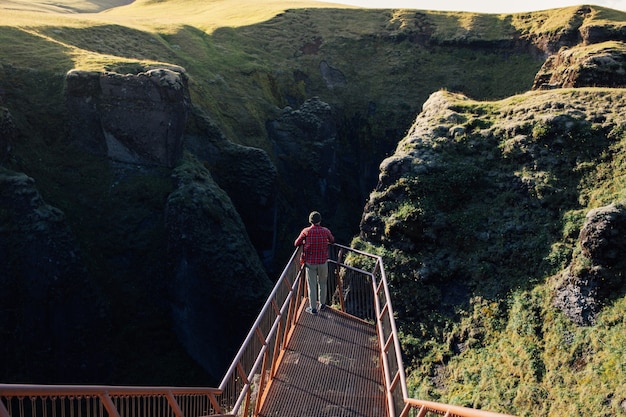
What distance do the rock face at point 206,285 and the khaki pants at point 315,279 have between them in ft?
40.9

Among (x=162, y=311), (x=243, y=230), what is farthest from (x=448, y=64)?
(x=162, y=311)

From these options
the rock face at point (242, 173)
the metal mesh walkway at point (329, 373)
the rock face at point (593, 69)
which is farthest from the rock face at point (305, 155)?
the metal mesh walkway at point (329, 373)

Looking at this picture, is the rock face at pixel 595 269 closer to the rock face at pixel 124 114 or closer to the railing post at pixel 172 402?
the railing post at pixel 172 402

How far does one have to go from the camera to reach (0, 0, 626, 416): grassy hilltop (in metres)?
14.5

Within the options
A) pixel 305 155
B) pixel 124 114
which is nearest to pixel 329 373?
pixel 124 114

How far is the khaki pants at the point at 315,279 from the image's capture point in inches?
504

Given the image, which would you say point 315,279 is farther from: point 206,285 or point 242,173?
point 242,173

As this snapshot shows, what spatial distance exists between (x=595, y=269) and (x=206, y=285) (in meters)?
16.8

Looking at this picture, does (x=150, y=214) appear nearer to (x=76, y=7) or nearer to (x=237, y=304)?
(x=237, y=304)

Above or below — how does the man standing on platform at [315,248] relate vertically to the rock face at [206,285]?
above

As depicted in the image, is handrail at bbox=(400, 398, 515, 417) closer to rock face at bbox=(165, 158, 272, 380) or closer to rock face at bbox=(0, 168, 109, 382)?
rock face at bbox=(165, 158, 272, 380)

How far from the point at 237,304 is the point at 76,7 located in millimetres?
72492

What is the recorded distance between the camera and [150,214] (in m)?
26.1

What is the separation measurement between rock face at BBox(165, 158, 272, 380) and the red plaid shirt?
520 inches
